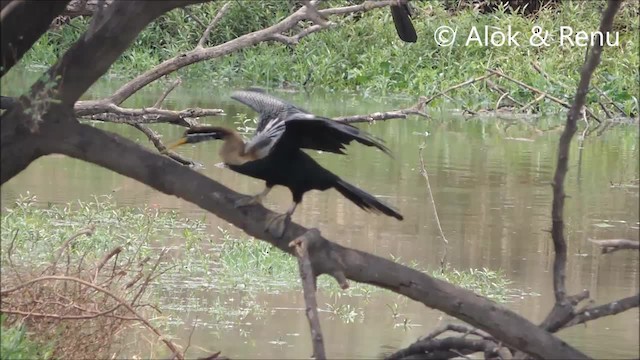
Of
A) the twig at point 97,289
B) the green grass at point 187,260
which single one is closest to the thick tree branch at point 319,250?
the twig at point 97,289

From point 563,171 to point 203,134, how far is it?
51.6 inches

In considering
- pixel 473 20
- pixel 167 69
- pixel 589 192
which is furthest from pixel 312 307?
pixel 473 20

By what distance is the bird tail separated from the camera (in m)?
4.07

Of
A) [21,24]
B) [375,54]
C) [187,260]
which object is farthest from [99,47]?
[375,54]

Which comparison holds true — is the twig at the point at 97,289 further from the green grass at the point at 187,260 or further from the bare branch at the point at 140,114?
the bare branch at the point at 140,114

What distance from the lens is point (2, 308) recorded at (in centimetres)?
452

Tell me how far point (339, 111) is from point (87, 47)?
8676mm

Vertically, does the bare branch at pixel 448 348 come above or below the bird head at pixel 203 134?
below

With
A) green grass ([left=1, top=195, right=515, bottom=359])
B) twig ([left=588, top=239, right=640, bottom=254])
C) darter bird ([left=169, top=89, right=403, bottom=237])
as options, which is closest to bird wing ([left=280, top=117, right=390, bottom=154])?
darter bird ([left=169, top=89, right=403, bottom=237])

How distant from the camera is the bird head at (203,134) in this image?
4191 millimetres

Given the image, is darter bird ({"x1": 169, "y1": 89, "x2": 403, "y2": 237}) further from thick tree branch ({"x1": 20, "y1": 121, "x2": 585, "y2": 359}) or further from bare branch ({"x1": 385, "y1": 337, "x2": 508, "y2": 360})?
bare branch ({"x1": 385, "y1": 337, "x2": 508, "y2": 360})

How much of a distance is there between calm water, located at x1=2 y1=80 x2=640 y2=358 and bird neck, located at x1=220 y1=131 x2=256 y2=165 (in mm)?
1187

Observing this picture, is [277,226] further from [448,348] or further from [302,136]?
[448,348]

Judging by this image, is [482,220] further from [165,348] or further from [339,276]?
[339,276]
